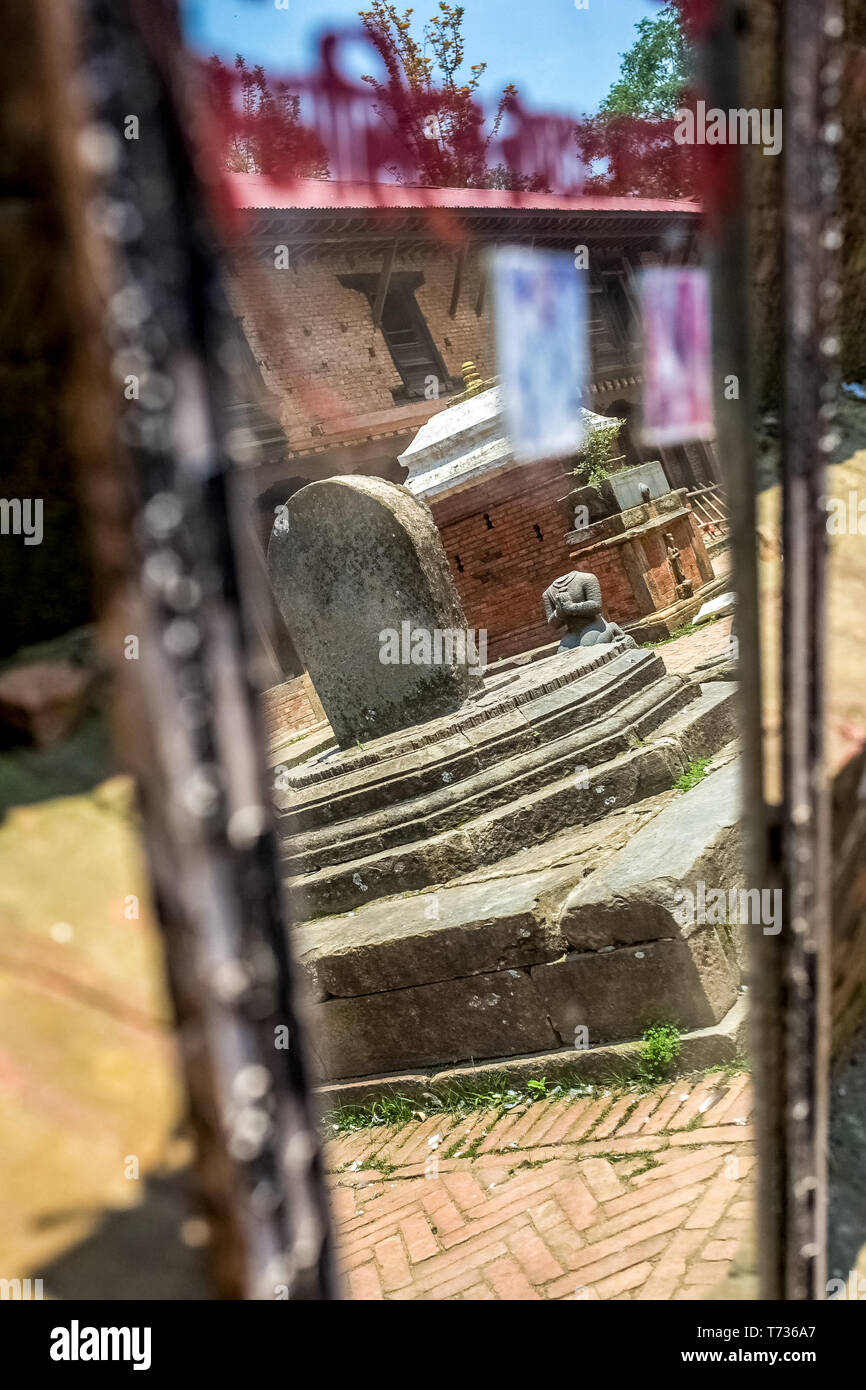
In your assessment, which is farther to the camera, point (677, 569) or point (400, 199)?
point (400, 199)

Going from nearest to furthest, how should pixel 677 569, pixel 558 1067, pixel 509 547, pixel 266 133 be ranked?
pixel 558 1067 → pixel 677 569 → pixel 509 547 → pixel 266 133

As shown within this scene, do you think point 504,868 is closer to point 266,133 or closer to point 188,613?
point 188,613

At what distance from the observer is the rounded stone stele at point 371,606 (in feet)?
20.5

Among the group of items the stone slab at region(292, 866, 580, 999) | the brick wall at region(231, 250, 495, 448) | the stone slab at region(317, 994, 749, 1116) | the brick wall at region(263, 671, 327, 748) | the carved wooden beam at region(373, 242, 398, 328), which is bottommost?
the stone slab at region(317, 994, 749, 1116)

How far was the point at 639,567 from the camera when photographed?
38.1 ft

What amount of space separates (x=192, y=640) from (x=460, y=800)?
4.36 m

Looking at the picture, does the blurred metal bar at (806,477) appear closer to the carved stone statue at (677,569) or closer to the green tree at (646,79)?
the carved stone statue at (677,569)

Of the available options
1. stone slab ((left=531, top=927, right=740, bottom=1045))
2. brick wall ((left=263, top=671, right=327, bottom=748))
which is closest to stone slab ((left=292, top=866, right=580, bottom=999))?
stone slab ((left=531, top=927, right=740, bottom=1045))

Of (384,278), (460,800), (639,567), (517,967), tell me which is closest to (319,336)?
(384,278)

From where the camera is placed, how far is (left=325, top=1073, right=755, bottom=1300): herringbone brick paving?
8.58 ft

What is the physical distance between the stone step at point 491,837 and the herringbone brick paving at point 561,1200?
1.27 meters

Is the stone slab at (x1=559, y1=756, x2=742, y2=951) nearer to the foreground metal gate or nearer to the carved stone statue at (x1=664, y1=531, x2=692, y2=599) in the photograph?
the foreground metal gate

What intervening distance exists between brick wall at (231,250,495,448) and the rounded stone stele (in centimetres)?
929
